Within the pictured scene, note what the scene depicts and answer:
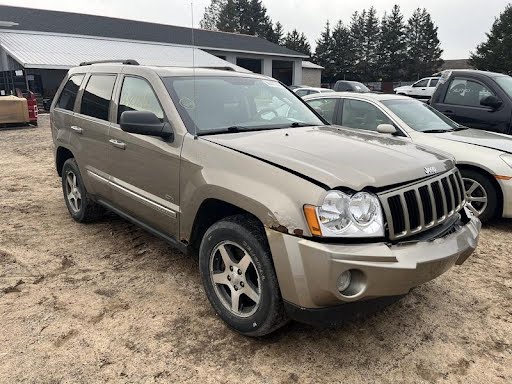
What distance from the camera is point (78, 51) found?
28.0m

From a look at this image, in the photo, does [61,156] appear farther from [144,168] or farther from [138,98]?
[144,168]

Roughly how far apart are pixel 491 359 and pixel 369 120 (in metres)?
3.98

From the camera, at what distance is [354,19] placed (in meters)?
69.1

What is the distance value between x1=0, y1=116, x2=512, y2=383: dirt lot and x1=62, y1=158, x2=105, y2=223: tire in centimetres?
57

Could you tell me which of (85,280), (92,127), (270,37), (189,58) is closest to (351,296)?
(85,280)

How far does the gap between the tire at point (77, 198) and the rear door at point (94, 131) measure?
8.9 inches

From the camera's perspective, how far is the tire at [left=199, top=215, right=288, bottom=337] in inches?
106

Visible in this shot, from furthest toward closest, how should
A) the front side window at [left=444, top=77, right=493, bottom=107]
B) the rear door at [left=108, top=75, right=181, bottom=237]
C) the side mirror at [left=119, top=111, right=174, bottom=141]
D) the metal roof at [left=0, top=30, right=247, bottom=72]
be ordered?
the metal roof at [left=0, top=30, right=247, bottom=72], the front side window at [left=444, top=77, right=493, bottom=107], the rear door at [left=108, top=75, right=181, bottom=237], the side mirror at [left=119, top=111, right=174, bottom=141]

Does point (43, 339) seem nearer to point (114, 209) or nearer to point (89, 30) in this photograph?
point (114, 209)

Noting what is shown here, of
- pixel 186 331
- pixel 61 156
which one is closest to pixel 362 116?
pixel 61 156

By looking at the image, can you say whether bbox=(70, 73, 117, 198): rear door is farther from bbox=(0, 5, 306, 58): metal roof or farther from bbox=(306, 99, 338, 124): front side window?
bbox=(0, 5, 306, 58): metal roof

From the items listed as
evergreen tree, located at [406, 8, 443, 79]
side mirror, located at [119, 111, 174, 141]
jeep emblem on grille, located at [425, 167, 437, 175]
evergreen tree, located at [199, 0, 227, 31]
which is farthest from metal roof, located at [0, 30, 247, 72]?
evergreen tree, located at [199, 0, 227, 31]

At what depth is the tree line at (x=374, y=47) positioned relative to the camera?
61.7 metres

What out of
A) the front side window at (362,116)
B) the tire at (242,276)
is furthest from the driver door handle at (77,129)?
the front side window at (362,116)
